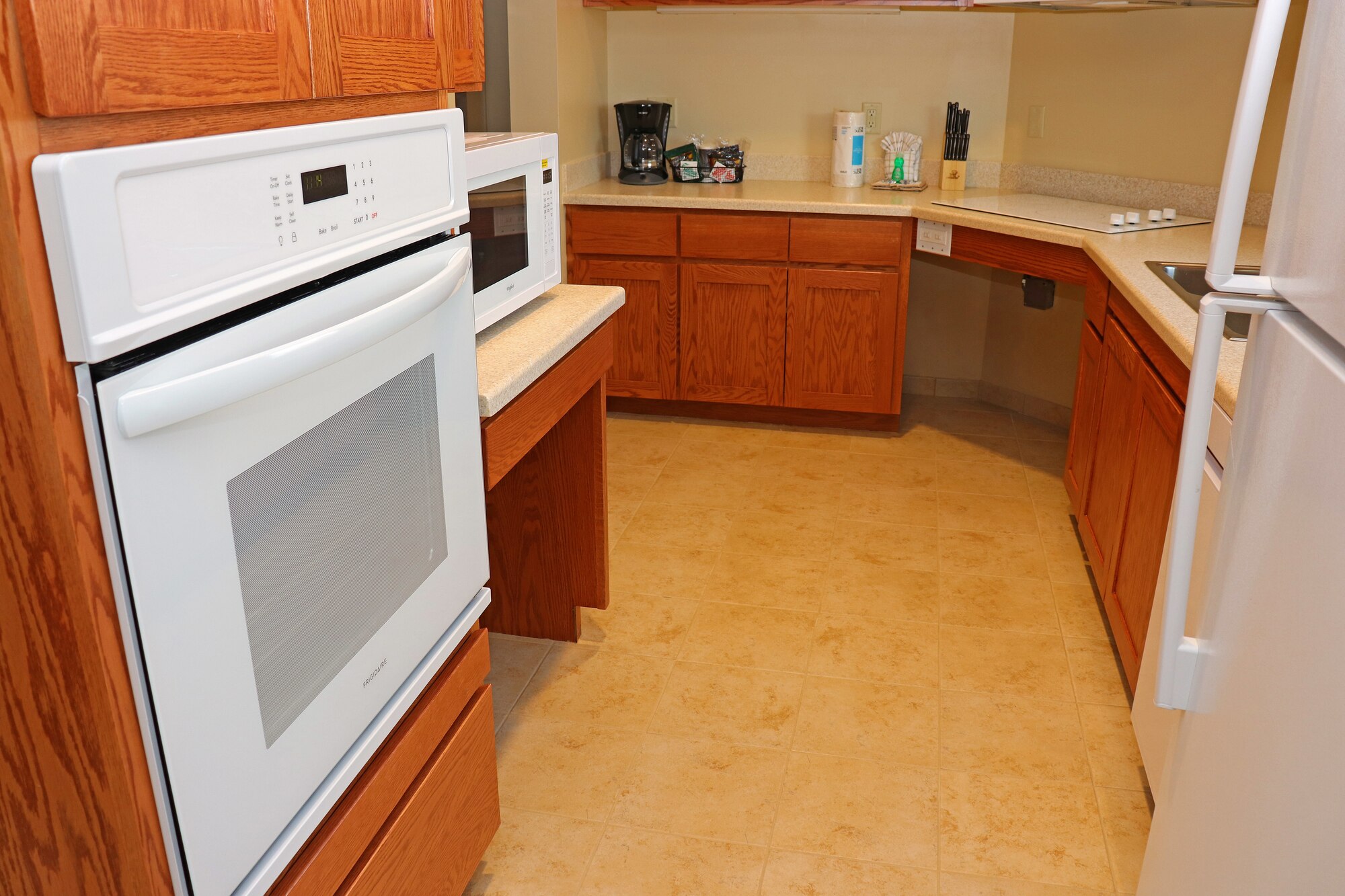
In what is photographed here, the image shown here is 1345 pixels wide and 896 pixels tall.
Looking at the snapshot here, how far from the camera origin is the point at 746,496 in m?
3.30

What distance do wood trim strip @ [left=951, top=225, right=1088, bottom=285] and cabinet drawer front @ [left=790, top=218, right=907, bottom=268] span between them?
0.21 metres

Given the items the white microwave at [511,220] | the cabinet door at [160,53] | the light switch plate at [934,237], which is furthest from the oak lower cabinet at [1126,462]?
the cabinet door at [160,53]

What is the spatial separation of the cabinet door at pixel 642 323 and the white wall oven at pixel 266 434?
8.25 ft

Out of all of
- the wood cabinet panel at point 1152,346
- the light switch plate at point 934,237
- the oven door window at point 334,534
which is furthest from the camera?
the light switch plate at point 934,237

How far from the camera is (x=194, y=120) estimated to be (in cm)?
86

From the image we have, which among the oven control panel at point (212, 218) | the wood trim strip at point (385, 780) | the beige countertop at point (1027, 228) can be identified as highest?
the oven control panel at point (212, 218)

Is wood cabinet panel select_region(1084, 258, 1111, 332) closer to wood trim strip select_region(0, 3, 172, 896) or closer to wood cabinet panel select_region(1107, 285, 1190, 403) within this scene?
wood cabinet panel select_region(1107, 285, 1190, 403)

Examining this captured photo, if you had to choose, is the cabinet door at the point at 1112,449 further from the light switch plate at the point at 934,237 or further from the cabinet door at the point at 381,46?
the cabinet door at the point at 381,46

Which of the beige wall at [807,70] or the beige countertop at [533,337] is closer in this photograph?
the beige countertop at [533,337]

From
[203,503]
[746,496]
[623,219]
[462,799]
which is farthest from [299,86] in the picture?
[623,219]

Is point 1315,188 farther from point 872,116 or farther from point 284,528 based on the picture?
point 872,116

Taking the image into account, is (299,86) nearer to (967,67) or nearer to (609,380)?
(609,380)

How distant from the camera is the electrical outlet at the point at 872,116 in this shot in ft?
13.3

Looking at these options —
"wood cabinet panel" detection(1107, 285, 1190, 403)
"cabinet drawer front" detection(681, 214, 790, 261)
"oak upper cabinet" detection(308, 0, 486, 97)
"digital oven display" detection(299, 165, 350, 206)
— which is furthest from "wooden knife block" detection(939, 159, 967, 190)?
"digital oven display" detection(299, 165, 350, 206)
